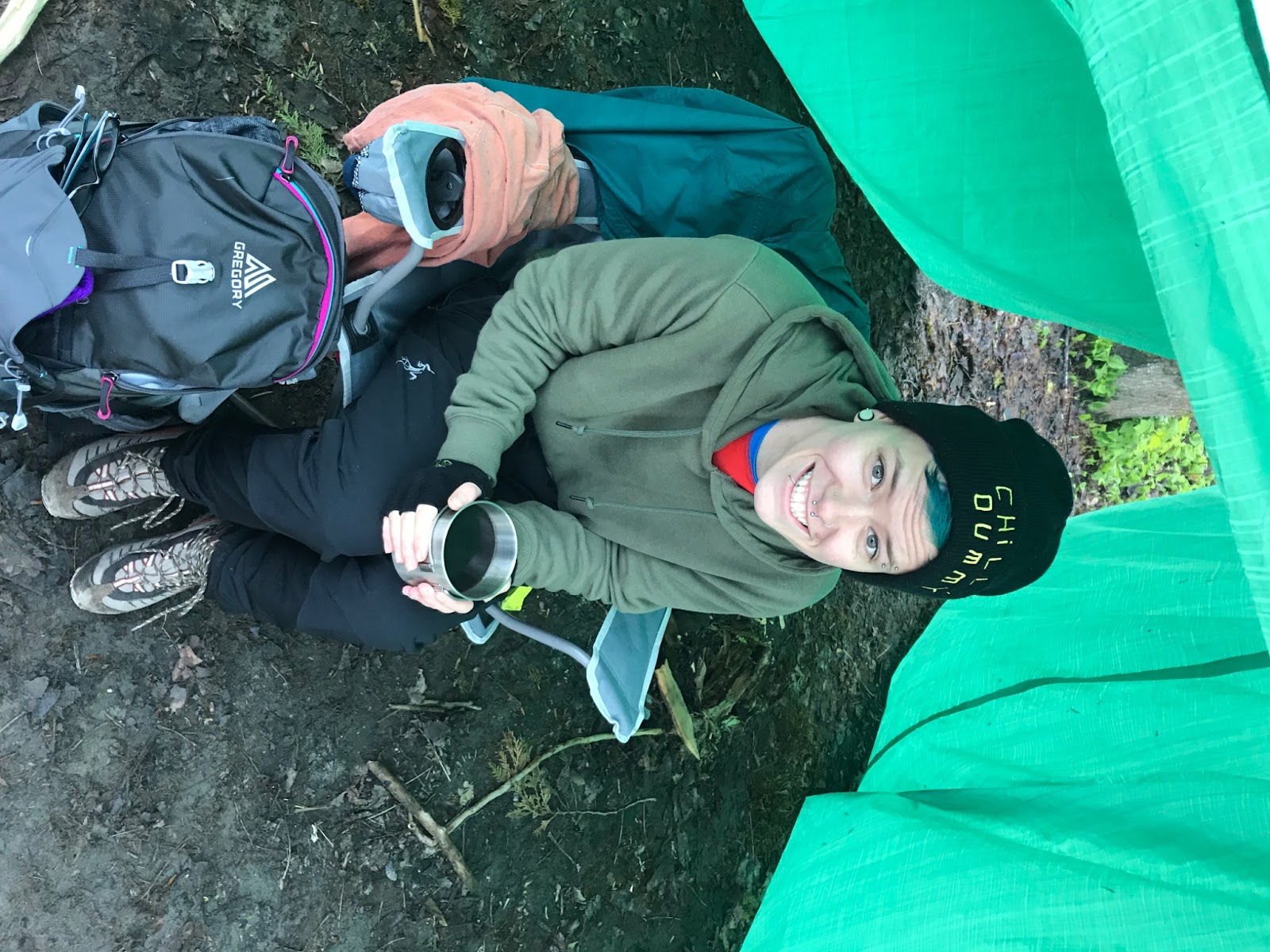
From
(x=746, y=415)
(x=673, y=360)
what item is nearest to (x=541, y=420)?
(x=673, y=360)

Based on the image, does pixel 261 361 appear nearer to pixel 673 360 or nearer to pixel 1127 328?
pixel 673 360

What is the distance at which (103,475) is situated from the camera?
1.80m

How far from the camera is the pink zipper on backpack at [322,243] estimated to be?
4.53 ft

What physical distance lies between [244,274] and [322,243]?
0.15 m

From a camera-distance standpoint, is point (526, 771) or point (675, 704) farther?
point (675, 704)

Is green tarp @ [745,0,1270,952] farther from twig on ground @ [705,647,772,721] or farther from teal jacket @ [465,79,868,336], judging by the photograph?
twig on ground @ [705,647,772,721]

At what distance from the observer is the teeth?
55.8 inches

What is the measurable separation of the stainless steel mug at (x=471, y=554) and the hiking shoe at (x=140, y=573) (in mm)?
694

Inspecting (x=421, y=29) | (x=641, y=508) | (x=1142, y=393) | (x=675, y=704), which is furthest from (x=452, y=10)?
(x=1142, y=393)

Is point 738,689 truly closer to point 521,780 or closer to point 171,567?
point 521,780

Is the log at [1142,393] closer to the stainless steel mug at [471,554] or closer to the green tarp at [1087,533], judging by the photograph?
the green tarp at [1087,533]

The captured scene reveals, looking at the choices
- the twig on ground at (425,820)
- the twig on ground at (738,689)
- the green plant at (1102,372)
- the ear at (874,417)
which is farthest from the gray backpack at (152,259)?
the green plant at (1102,372)

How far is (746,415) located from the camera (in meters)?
1.59

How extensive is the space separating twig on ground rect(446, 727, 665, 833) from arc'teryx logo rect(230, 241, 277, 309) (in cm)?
164
